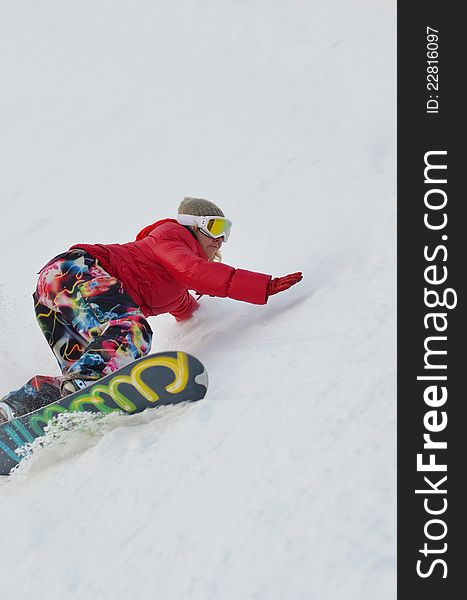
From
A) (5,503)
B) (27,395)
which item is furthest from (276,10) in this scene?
(5,503)

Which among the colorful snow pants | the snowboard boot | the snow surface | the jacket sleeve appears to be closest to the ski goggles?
the jacket sleeve

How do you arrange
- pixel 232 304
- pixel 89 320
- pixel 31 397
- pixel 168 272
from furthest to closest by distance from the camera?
pixel 232 304 < pixel 168 272 < pixel 89 320 < pixel 31 397

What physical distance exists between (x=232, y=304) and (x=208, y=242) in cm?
35

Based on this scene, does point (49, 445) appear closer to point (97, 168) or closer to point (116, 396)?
point (116, 396)

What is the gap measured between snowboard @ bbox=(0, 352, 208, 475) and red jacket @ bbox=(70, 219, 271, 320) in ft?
1.98

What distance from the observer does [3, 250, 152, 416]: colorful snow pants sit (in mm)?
3072

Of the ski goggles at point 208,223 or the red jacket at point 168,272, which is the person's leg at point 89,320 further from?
the ski goggles at point 208,223

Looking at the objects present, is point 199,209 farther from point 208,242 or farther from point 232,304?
point 232,304

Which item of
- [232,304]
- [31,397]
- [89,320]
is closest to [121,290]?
[89,320]

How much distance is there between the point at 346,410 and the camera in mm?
2484

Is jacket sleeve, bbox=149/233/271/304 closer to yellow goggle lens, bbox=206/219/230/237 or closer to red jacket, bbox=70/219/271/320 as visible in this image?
red jacket, bbox=70/219/271/320

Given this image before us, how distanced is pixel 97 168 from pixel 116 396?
160 inches

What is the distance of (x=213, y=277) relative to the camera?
3.38 m

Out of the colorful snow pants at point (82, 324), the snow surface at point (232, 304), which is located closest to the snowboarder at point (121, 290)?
the colorful snow pants at point (82, 324)
